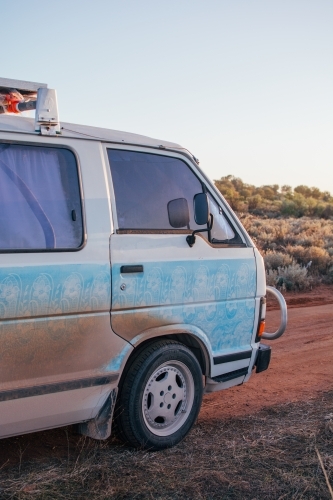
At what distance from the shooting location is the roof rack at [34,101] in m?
4.26

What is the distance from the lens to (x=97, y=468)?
4250 mm

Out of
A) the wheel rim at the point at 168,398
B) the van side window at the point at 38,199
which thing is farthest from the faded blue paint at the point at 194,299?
the van side window at the point at 38,199

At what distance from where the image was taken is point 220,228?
17.1 ft

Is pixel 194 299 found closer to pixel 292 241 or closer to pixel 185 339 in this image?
pixel 185 339

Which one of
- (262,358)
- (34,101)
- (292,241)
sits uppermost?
(34,101)

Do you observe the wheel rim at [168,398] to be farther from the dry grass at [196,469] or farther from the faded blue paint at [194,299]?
the faded blue paint at [194,299]

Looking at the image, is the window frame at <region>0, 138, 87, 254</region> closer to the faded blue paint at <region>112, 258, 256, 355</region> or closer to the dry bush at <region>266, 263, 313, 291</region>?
the faded blue paint at <region>112, 258, 256, 355</region>

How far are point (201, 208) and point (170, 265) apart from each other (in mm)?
517

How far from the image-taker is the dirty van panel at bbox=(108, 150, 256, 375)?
4.48 m

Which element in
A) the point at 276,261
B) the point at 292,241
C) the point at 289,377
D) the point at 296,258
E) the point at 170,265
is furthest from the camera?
the point at 292,241

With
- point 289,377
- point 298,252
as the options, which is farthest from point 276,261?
point 289,377

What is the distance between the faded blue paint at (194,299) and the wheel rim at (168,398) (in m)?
0.36

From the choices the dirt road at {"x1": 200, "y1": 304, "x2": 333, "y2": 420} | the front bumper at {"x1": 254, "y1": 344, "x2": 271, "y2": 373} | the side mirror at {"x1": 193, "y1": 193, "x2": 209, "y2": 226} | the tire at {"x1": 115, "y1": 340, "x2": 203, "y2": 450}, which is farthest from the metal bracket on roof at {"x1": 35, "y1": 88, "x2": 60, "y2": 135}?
the dirt road at {"x1": 200, "y1": 304, "x2": 333, "y2": 420}

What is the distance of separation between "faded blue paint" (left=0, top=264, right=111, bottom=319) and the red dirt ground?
1.17 m
